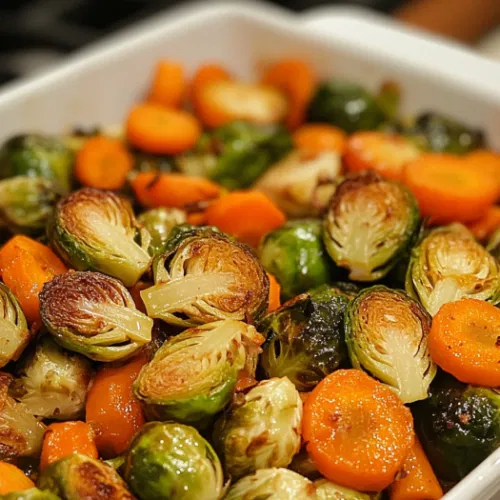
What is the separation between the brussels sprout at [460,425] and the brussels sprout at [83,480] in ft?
1.98

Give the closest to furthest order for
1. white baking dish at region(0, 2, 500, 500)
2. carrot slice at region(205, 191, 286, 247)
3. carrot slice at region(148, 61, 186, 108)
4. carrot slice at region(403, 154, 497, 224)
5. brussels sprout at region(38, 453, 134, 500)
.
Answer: brussels sprout at region(38, 453, 134, 500) → carrot slice at region(205, 191, 286, 247) → carrot slice at region(403, 154, 497, 224) → white baking dish at region(0, 2, 500, 500) → carrot slice at region(148, 61, 186, 108)

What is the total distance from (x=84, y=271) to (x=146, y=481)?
48cm

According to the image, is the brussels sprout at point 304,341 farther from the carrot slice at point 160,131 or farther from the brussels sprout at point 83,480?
the carrot slice at point 160,131

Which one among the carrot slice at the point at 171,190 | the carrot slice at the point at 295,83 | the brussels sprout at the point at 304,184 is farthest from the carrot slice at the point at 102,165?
the carrot slice at the point at 295,83

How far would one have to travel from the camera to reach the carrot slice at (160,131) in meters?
2.52

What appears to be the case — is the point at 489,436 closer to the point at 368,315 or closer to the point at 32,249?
the point at 368,315

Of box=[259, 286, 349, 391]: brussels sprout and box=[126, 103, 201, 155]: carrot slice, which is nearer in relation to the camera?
Result: box=[259, 286, 349, 391]: brussels sprout

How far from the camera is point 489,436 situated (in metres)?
1.52

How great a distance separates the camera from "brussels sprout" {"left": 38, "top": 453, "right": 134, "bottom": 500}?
1358mm

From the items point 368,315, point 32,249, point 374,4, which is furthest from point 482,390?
point 374,4

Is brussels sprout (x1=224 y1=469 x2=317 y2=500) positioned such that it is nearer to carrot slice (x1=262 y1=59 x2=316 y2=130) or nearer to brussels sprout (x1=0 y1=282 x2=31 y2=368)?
brussels sprout (x1=0 y1=282 x2=31 y2=368)

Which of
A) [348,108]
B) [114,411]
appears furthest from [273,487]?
[348,108]

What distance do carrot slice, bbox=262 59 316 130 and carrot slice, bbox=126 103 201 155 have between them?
15.4 inches

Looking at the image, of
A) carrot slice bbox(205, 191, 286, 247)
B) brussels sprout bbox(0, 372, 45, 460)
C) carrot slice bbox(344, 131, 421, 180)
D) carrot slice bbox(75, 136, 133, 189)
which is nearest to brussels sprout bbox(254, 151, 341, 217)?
carrot slice bbox(344, 131, 421, 180)
